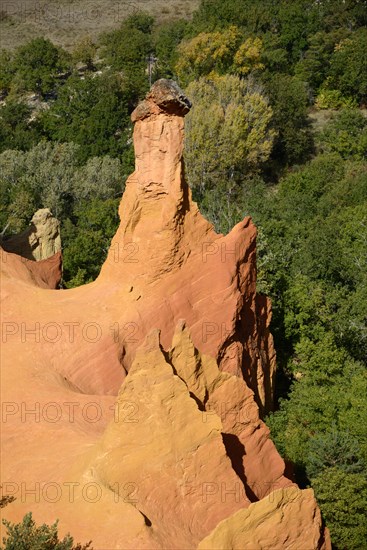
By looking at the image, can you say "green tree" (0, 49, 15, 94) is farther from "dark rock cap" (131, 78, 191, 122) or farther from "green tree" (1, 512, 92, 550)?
"green tree" (1, 512, 92, 550)

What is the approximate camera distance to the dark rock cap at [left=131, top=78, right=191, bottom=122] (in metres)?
23.7

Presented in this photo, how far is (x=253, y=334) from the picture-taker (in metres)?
27.8

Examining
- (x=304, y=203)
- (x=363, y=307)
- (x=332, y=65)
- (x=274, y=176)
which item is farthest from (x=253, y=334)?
(x=332, y=65)

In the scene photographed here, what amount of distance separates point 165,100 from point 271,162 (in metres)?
50.7

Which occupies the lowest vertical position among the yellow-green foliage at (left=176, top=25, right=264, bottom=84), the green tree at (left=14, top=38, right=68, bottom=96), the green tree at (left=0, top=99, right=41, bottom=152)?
the green tree at (left=0, top=99, right=41, bottom=152)

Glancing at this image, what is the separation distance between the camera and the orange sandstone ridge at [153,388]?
→ 16.6m

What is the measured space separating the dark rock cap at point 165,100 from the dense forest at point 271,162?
40.6ft

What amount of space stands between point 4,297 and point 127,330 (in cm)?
425

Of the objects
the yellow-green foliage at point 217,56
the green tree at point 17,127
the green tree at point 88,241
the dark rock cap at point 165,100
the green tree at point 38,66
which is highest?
the dark rock cap at point 165,100

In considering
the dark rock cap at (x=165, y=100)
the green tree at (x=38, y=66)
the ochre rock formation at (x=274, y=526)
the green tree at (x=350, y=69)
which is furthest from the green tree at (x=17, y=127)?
the ochre rock formation at (x=274, y=526)

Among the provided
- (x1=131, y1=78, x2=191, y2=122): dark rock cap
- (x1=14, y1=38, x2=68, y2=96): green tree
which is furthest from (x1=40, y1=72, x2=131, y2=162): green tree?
(x1=131, y1=78, x2=191, y2=122): dark rock cap

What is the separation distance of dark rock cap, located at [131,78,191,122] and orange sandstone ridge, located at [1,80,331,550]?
0.05 meters

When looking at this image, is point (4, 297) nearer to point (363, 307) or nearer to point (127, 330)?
point (127, 330)

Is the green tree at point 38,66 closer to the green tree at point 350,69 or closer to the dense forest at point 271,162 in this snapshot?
the dense forest at point 271,162
